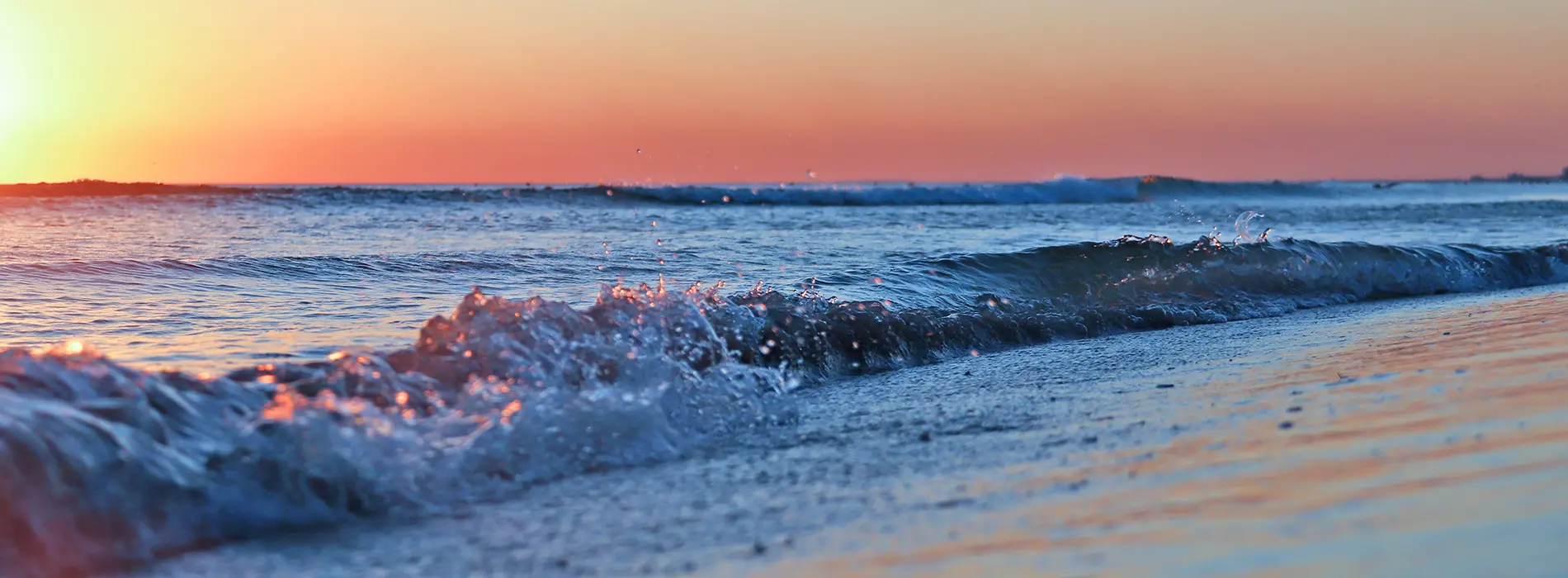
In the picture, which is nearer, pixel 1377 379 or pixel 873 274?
pixel 1377 379

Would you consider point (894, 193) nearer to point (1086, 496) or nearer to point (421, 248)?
point (421, 248)

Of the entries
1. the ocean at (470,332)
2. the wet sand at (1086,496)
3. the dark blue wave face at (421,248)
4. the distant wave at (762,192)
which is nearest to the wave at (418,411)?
the ocean at (470,332)

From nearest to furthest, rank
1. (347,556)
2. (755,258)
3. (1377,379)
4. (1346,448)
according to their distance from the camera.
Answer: (347,556) → (1346,448) → (1377,379) → (755,258)

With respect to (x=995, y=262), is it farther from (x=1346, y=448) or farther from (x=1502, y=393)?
(x=1346, y=448)

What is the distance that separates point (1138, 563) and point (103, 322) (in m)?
4.60

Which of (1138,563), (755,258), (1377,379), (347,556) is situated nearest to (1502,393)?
(1377,379)

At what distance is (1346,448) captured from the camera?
2.55 meters

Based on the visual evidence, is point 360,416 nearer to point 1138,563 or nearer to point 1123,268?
point 1138,563

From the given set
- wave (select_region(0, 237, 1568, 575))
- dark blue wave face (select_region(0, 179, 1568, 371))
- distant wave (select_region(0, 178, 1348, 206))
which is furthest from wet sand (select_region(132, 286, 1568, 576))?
distant wave (select_region(0, 178, 1348, 206))

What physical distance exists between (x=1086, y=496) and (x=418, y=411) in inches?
70.8

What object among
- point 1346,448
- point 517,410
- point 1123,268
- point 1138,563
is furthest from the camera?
point 1123,268

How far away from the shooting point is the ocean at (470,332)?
2.51m

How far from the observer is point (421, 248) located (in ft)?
31.4

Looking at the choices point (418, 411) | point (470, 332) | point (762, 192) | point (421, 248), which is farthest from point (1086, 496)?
point (762, 192)
